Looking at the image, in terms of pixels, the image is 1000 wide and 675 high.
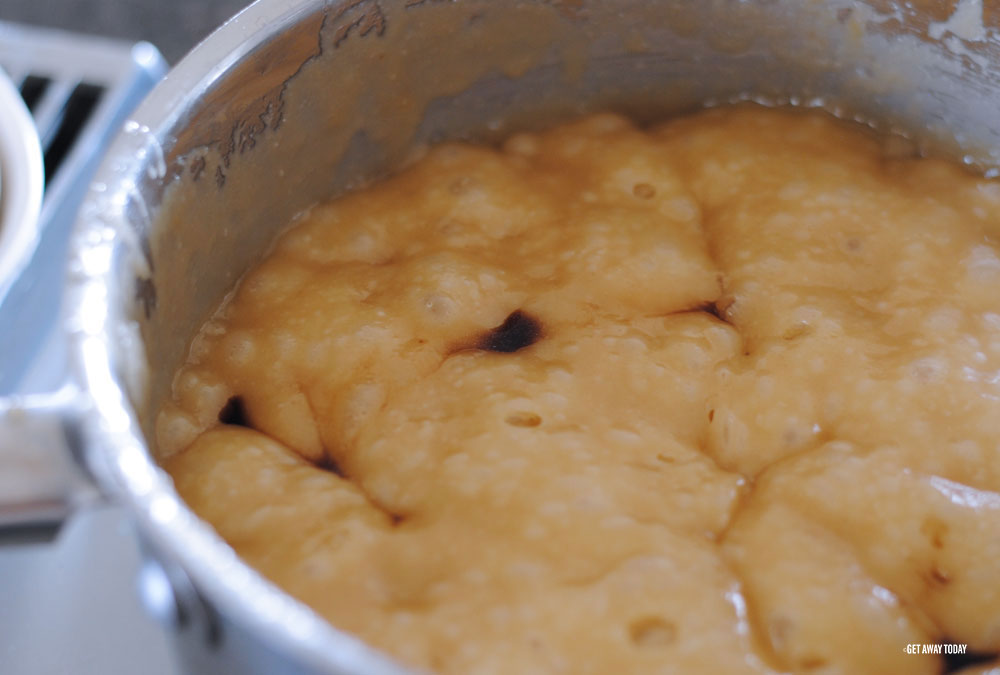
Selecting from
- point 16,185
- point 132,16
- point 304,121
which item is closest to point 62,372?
point 16,185

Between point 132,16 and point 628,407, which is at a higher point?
point 628,407

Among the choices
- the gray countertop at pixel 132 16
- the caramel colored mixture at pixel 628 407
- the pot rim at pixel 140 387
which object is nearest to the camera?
the pot rim at pixel 140 387

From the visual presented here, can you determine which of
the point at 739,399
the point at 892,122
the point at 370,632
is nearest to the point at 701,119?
the point at 892,122

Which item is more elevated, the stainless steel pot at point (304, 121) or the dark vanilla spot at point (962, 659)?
the stainless steel pot at point (304, 121)

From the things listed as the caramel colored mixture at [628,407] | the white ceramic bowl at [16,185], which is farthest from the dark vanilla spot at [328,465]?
the white ceramic bowl at [16,185]

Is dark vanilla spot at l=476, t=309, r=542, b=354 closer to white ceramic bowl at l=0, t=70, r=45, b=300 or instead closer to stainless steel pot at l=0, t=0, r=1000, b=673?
stainless steel pot at l=0, t=0, r=1000, b=673

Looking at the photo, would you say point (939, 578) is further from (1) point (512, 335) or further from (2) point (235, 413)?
(2) point (235, 413)

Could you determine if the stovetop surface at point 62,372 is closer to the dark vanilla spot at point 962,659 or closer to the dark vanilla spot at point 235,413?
the dark vanilla spot at point 235,413
